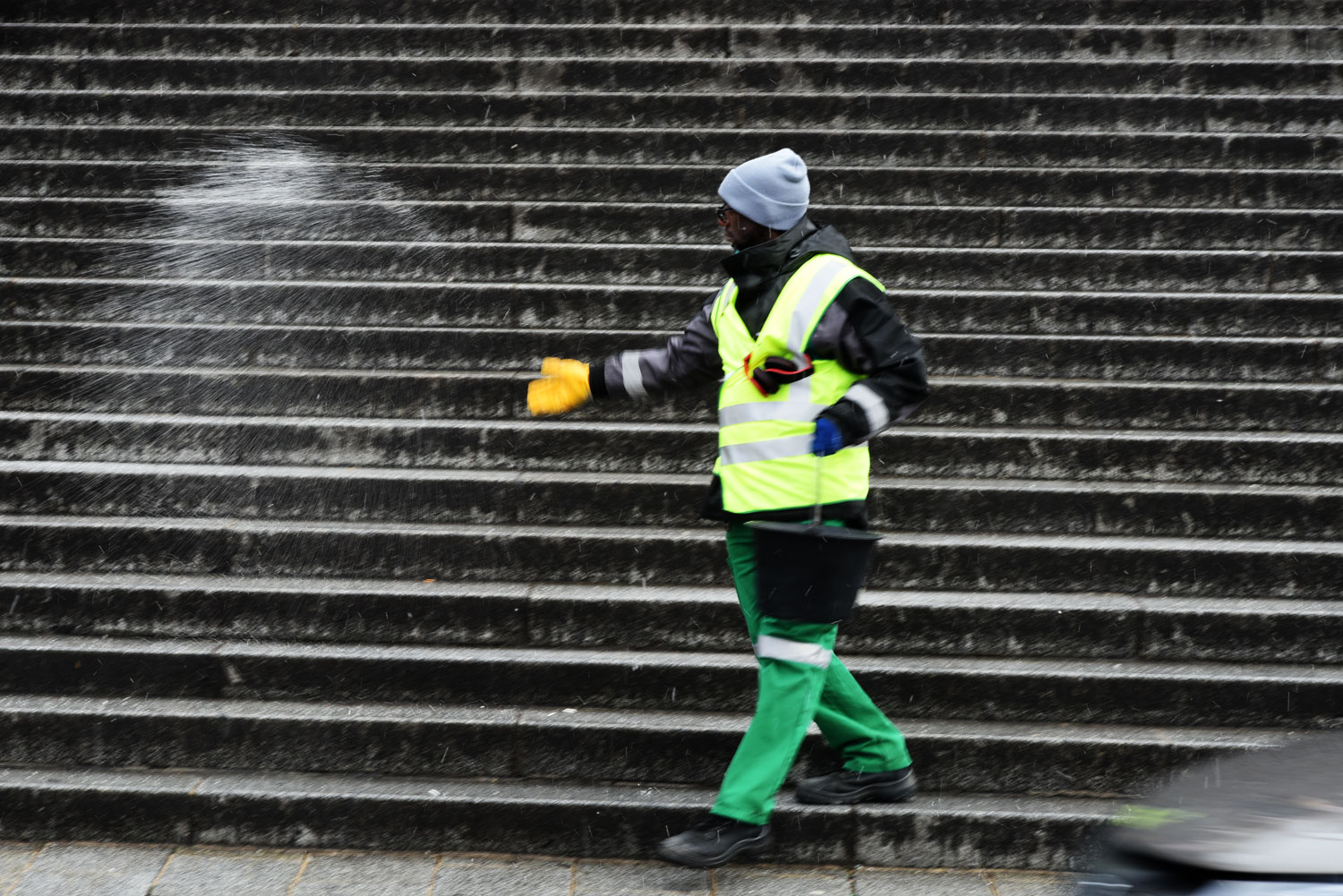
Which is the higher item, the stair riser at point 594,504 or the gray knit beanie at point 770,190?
the gray knit beanie at point 770,190

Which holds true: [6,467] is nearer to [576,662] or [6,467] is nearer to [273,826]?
[273,826]

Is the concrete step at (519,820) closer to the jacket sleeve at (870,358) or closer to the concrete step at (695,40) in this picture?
the jacket sleeve at (870,358)

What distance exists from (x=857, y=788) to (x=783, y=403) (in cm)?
126

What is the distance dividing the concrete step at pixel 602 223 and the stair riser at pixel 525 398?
856 millimetres

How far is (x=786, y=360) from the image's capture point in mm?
3441

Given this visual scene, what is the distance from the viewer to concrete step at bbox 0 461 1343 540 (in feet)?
15.5

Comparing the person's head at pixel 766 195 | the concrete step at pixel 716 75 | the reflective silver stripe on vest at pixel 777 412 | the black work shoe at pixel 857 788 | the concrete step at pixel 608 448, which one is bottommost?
the black work shoe at pixel 857 788

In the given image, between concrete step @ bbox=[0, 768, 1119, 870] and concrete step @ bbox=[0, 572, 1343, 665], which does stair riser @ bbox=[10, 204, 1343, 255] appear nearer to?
concrete step @ bbox=[0, 572, 1343, 665]

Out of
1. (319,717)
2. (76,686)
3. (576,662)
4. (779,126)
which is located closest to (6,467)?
(76,686)

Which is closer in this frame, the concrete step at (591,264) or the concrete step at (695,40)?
the concrete step at (591,264)

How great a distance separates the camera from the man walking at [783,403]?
3406 mm

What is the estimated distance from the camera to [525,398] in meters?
5.22

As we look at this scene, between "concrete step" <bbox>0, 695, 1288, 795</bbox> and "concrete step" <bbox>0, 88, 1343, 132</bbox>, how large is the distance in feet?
11.5

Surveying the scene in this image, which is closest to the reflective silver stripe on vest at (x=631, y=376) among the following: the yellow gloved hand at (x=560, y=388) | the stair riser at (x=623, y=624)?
the yellow gloved hand at (x=560, y=388)
